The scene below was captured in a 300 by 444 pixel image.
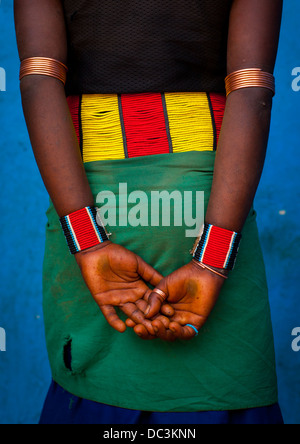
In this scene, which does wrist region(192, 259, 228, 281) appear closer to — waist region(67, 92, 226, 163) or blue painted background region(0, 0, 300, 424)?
→ waist region(67, 92, 226, 163)

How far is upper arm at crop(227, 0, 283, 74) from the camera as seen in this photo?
105cm

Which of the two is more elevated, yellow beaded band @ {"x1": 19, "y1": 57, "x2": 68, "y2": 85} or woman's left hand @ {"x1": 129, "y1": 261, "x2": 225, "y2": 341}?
yellow beaded band @ {"x1": 19, "y1": 57, "x2": 68, "y2": 85}

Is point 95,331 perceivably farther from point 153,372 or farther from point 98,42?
point 98,42

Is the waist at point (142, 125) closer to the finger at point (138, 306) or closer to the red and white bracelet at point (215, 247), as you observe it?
the red and white bracelet at point (215, 247)

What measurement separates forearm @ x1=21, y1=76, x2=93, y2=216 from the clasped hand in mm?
110

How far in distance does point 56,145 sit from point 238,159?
1.13 feet

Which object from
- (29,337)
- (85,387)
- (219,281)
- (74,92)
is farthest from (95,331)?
(29,337)

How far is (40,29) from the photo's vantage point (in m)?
1.06

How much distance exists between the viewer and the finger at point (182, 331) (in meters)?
0.98

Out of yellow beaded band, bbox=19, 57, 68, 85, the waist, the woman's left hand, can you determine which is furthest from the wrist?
yellow beaded band, bbox=19, 57, 68, 85

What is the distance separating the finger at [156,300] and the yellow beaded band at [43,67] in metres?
0.46

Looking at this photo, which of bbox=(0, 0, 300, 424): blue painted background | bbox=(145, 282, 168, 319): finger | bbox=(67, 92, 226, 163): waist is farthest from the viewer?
bbox=(0, 0, 300, 424): blue painted background

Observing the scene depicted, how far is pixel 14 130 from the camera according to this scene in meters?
2.36

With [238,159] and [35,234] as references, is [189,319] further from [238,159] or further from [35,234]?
[35,234]
